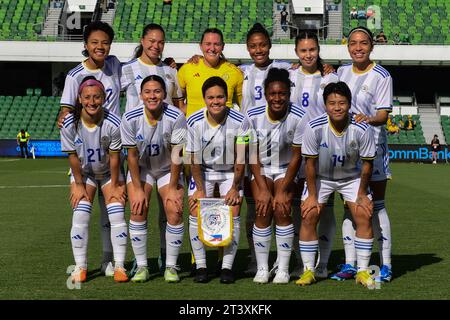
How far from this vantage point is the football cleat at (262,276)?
752 cm

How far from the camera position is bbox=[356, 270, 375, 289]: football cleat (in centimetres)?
713

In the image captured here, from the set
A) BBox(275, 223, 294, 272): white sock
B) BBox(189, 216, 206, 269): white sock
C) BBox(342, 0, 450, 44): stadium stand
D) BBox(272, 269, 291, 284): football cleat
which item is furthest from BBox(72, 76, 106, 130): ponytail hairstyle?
BBox(342, 0, 450, 44): stadium stand

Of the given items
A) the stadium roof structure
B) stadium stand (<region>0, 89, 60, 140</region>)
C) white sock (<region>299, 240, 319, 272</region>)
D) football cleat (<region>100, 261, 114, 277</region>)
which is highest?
the stadium roof structure

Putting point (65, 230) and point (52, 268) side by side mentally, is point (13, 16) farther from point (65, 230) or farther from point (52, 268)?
point (52, 268)

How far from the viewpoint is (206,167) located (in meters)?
7.68

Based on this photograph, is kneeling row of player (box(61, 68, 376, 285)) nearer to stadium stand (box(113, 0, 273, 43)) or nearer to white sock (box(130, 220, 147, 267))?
white sock (box(130, 220, 147, 267))

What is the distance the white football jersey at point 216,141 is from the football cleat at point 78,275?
4.68 feet

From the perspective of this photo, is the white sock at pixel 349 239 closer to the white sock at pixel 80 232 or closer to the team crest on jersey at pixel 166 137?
the team crest on jersey at pixel 166 137

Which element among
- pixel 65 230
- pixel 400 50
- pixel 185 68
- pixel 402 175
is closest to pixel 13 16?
pixel 400 50

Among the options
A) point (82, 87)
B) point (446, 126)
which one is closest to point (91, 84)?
point (82, 87)

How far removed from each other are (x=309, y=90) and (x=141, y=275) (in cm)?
244

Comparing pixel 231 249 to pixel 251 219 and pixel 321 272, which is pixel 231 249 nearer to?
pixel 251 219

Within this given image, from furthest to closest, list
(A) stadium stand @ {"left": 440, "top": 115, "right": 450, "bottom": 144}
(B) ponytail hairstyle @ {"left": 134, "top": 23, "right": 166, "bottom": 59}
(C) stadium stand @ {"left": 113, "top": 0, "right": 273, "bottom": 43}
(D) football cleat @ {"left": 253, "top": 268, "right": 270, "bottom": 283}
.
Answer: (C) stadium stand @ {"left": 113, "top": 0, "right": 273, "bottom": 43} < (A) stadium stand @ {"left": 440, "top": 115, "right": 450, "bottom": 144} < (B) ponytail hairstyle @ {"left": 134, "top": 23, "right": 166, "bottom": 59} < (D) football cleat @ {"left": 253, "top": 268, "right": 270, "bottom": 283}

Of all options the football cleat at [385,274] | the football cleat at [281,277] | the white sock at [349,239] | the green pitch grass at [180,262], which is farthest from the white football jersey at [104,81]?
the football cleat at [385,274]
